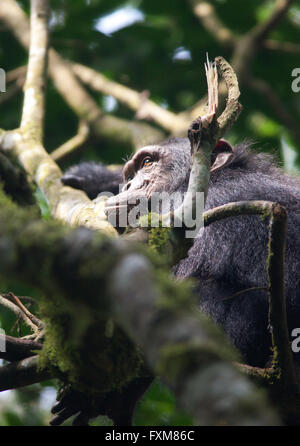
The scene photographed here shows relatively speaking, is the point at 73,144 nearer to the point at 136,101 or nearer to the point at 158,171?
the point at 136,101

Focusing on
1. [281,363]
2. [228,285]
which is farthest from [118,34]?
[281,363]

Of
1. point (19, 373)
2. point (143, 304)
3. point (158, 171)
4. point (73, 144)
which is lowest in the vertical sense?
point (19, 373)

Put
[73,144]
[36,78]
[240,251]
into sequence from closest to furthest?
[240,251]
[36,78]
[73,144]

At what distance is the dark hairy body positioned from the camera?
412 cm

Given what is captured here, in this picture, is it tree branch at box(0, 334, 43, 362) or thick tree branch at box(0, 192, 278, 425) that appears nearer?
thick tree branch at box(0, 192, 278, 425)

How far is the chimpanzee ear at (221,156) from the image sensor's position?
5.17 meters

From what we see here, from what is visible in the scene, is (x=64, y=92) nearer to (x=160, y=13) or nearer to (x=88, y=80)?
(x=88, y=80)

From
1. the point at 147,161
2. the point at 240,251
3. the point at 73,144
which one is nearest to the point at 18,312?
the point at 240,251

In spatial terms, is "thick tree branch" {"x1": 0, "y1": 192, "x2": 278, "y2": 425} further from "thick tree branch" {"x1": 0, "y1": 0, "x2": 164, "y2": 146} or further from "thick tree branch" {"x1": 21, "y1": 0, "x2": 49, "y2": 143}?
"thick tree branch" {"x1": 0, "y1": 0, "x2": 164, "y2": 146}

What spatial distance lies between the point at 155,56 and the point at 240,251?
17.9ft

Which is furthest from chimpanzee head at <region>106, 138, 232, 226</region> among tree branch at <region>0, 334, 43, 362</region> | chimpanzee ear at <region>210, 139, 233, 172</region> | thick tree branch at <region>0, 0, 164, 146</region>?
tree branch at <region>0, 334, 43, 362</region>

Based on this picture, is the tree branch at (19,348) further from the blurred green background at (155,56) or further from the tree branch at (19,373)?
the blurred green background at (155,56)

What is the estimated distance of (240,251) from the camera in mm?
4410

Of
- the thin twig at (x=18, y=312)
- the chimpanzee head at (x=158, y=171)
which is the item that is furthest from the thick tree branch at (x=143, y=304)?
the chimpanzee head at (x=158, y=171)
